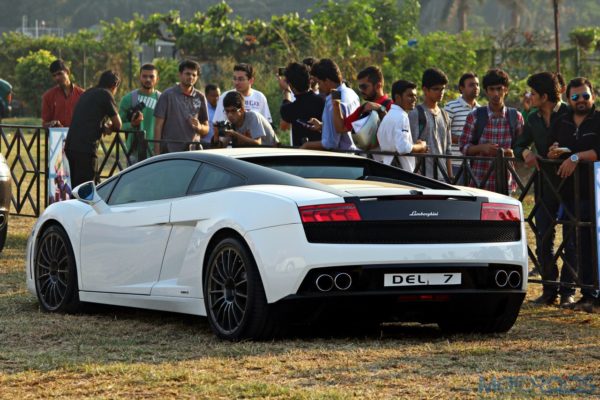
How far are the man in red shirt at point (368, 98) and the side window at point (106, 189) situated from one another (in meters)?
2.56

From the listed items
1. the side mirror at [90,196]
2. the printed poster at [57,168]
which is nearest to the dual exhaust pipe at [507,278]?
the side mirror at [90,196]

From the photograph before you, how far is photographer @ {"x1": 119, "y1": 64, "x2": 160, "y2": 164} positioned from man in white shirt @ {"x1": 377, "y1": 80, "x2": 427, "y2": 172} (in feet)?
14.2

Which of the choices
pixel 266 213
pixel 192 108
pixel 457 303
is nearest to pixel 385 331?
pixel 457 303

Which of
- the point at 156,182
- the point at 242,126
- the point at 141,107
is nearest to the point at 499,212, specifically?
the point at 156,182

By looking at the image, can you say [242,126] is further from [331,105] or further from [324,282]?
[324,282]

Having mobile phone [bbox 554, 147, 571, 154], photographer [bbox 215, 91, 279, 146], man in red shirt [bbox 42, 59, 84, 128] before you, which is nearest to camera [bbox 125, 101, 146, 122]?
man in red shirt [bbox 42, 59, 84, 128]

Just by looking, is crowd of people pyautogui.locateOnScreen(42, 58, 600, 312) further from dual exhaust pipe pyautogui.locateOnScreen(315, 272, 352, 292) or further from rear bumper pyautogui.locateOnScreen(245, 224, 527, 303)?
dual exhaust pipe pyautogui.locateOnScreen(315, 272, 352, 292)

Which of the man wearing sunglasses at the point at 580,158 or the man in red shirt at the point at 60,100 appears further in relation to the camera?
the man in red shirt at the point at 60,100

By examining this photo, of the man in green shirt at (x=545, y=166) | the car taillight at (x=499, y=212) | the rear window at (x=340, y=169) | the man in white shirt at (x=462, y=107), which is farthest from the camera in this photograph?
the man in white shirt at (x=462, y=107)

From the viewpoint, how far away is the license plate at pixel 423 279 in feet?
29.0

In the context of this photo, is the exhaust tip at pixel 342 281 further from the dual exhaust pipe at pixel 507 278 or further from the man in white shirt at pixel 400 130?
the man in white shirt at pixel 400 130

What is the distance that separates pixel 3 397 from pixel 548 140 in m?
5.35

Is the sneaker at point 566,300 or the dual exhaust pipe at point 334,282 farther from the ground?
the dual exhaust pipe at point 334,282

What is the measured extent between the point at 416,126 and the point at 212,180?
3593 millimetres
